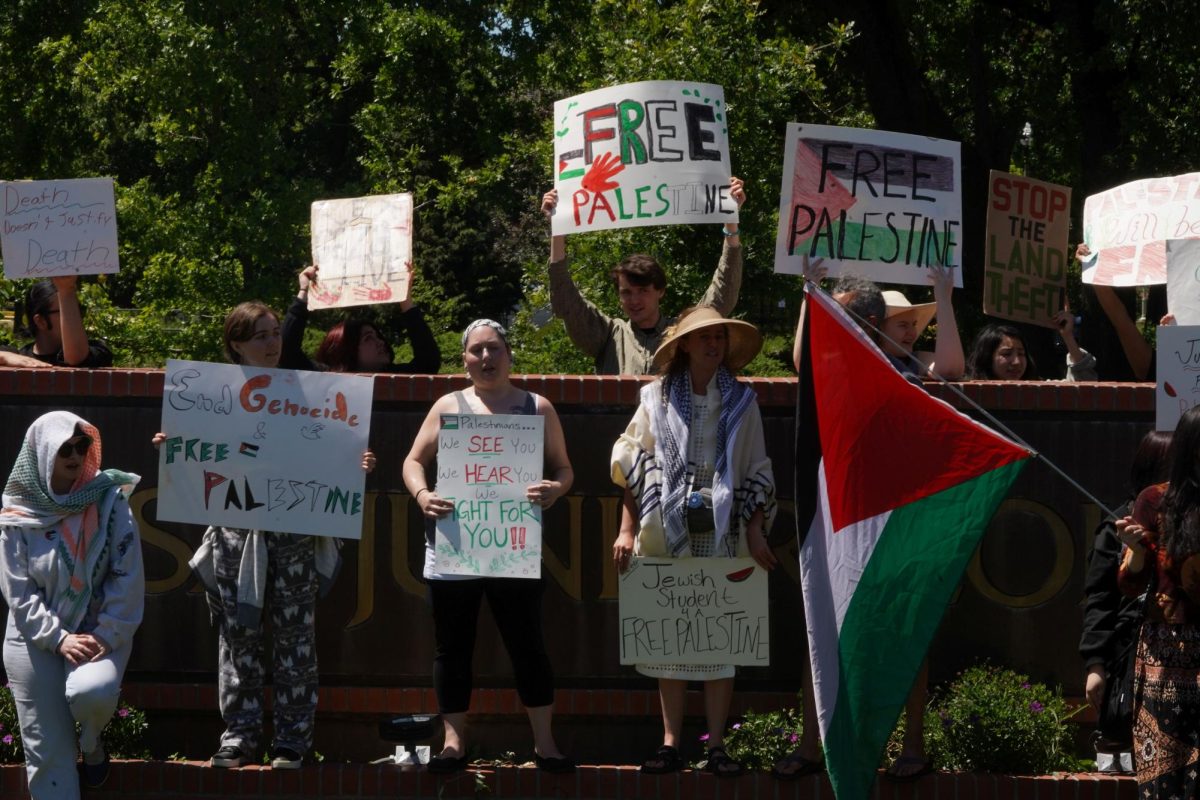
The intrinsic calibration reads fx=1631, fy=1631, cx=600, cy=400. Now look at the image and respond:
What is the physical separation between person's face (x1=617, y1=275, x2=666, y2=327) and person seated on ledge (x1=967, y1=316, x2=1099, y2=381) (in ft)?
5.21

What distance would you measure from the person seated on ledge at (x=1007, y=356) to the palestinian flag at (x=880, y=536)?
1800 millimetres

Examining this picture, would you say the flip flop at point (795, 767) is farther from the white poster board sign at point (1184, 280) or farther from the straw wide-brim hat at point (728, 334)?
the white poster board sign at point (1184, 280)

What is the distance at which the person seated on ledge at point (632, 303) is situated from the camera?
24.4 ft

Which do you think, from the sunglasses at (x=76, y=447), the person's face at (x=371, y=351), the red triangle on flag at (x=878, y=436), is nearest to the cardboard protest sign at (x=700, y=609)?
the red triangle on flag at (x=878, y=436)

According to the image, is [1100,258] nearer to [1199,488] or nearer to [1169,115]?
[1199,488]

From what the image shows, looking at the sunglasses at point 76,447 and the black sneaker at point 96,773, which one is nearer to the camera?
the sunglasses at point 76,447

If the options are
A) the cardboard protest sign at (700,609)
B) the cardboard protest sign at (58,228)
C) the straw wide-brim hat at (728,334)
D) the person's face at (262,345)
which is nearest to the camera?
the straw wide-brim hat at (728,334)

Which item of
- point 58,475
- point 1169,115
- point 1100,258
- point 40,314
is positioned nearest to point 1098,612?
point 1100,258

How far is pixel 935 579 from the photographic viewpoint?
5.96 m

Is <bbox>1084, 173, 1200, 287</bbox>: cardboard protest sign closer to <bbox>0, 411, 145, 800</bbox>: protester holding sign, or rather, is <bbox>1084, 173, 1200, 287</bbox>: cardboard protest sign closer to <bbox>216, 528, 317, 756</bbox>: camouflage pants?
<bbox>216, 528, 317, 756</bbox>: camouflage pants

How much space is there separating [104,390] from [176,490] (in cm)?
81

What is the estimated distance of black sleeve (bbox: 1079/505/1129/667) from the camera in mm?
6246

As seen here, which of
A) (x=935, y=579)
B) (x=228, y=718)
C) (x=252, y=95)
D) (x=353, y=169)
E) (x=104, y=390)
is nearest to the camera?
(x=935, y=579)

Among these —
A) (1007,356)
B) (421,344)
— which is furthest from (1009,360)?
(421,344)
